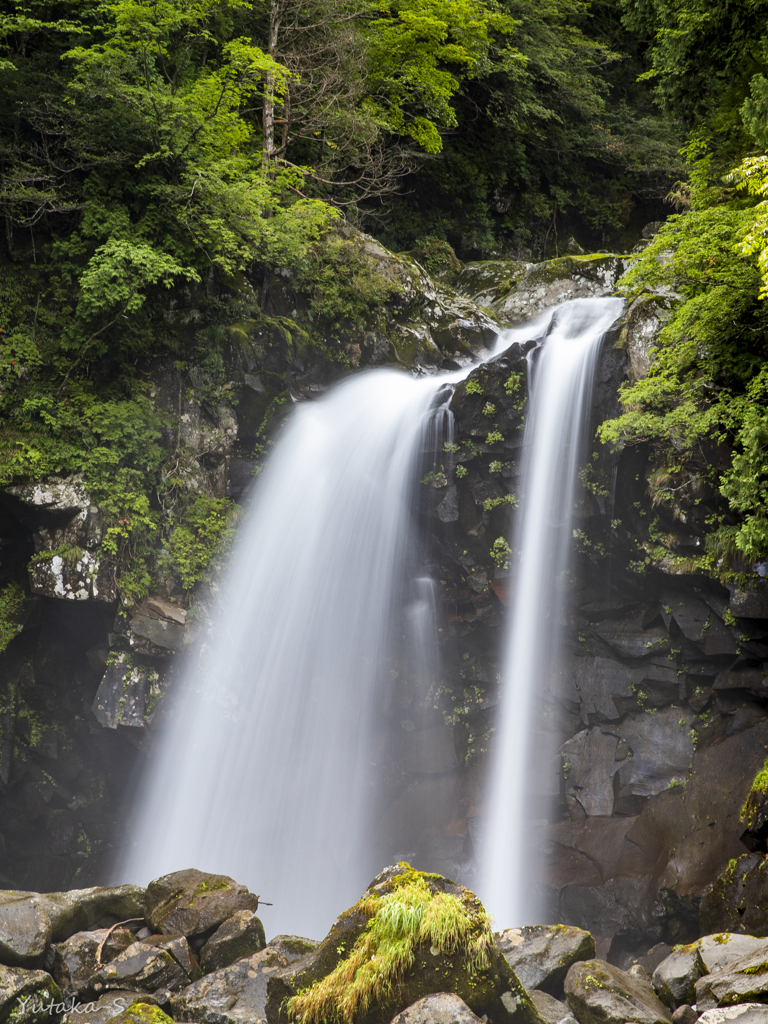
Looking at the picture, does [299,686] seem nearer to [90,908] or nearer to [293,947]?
[90,908]

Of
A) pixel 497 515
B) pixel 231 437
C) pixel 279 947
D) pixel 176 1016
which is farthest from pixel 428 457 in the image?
pixel 176 1016

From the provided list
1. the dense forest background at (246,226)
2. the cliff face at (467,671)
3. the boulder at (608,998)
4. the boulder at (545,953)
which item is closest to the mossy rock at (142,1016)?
the boulder at (545,953)

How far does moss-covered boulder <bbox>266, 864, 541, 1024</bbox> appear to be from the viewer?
4.26m

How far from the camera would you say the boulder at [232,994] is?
5.27 meters

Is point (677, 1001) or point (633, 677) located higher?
point (633, 677)

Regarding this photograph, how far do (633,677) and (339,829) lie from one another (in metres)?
5.61

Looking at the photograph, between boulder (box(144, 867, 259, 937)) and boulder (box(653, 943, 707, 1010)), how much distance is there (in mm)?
3916

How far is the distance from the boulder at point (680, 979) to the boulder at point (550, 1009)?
31.0 inches

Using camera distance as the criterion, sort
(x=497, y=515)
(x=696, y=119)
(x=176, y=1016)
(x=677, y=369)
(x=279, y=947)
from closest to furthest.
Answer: (x=176, y=1016)
(x=279, y=947)
(x=677, y=369)
(x=696, y=119)
(x=497, y=515)

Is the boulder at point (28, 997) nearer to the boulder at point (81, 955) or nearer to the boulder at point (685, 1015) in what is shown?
the boulder at point (81, 955)

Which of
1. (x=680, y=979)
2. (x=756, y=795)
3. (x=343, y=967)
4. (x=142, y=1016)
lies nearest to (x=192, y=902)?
(x=142, y=1016)

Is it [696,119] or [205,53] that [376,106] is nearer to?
[205,53]

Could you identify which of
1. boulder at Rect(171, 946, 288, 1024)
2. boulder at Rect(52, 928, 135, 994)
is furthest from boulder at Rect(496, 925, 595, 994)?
boulder at Rect(52, 928, 135, 994)

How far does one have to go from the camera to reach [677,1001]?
195 inches
